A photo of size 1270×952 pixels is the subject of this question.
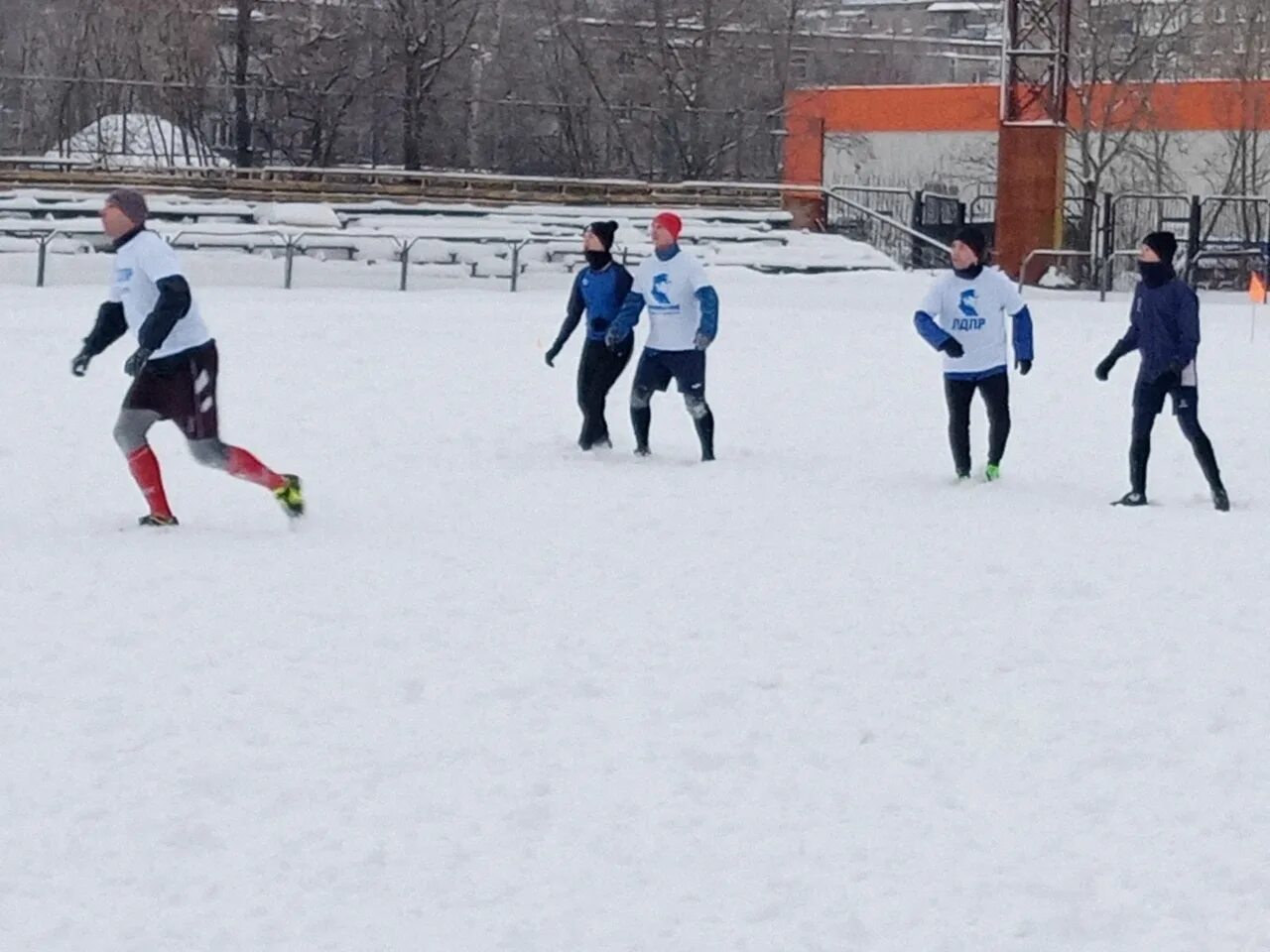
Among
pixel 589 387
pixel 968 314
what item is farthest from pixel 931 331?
pixel 589 387

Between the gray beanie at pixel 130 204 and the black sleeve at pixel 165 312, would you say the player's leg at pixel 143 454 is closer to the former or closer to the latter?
the black sleeve at pixel 165 312

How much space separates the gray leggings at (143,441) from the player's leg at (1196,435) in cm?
515

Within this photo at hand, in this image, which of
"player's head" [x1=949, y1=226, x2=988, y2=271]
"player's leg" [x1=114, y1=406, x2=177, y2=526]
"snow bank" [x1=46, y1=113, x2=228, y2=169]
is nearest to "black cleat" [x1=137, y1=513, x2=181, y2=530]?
"player's leg" [x1=114, y1=406, x2=177, y2=526]

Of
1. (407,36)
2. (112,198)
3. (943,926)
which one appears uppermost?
(407,36)

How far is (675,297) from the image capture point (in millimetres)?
14734

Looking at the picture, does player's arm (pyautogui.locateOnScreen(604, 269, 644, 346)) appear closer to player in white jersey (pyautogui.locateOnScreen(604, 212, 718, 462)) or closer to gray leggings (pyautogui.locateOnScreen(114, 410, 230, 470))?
player in white jersey (pyautogui.locateOnScreen(604, 212, 718, 462))

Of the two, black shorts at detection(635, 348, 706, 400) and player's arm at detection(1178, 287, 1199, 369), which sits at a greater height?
player's arm at detection(1178, 287, 1199, 369)

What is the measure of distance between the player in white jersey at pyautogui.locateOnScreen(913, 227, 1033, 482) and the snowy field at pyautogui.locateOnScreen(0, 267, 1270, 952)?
53 centimetres

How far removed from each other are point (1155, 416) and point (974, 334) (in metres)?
1.34

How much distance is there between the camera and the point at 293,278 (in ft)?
106

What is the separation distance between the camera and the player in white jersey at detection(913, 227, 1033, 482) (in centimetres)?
1402

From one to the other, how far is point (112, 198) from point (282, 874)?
5.79m

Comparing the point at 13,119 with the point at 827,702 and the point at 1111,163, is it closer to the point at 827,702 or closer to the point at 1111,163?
the point at 1111,163

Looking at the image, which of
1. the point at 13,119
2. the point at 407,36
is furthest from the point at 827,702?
the point at 407,36
